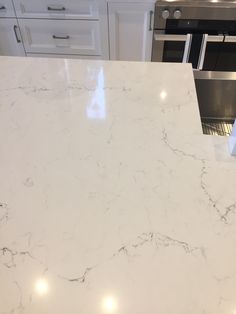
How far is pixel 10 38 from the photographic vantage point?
191 centimetres

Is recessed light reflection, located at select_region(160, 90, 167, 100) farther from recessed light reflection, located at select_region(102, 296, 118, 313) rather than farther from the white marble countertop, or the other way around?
recessed light reflection, located at select_region(102, 296, 118, 313)

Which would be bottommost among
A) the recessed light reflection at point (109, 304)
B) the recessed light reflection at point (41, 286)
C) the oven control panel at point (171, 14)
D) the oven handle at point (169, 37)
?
the oven handle at point (169, 37)

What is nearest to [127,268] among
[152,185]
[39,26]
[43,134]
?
[152,185]

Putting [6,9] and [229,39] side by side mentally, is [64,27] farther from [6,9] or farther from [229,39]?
[229,39]

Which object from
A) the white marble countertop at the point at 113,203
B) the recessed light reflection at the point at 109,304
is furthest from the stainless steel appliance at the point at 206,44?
the recessed light reflection at the point at 109,304

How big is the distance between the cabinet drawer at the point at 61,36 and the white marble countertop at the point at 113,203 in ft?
3.52

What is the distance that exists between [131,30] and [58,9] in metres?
0.50

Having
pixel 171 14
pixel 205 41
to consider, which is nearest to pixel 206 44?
pixel 205 41

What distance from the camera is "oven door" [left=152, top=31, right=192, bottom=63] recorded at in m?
1.66

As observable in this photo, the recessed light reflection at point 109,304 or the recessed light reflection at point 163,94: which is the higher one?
the recessed light reflection at point 163,94

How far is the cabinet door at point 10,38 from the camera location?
71.3 inches

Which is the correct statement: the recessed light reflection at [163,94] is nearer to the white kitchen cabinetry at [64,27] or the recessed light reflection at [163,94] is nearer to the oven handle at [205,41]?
the oven handle at [205,41]

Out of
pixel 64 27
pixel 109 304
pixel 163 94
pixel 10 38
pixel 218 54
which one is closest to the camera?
pixel 109 304

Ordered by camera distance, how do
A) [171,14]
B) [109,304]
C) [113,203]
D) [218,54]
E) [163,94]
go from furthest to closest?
1. [218,54]
2. [171,14]
3. [163,94]
4. [113,203]
5. [109,304]
